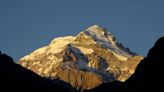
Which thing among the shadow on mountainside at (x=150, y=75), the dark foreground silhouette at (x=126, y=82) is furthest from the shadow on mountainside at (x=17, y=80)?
the shadow on mountainside at (x=150, y=75)

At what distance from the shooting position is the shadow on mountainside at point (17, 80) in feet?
475

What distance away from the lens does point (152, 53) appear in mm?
137750

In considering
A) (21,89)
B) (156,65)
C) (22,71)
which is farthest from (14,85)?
(156,65)

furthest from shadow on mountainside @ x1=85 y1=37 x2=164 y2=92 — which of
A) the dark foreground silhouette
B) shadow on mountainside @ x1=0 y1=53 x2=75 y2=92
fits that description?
shadow on mountainside @ x1=0 y1=53 x2=75 y2=92

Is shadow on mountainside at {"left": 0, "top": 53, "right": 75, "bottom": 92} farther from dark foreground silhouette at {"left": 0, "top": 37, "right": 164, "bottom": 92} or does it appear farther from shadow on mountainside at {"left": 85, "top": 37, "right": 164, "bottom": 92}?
shadow on mountainside at {"left": 85, "top": 37, "right": 164, "bottom": 92}

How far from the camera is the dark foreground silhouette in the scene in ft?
422

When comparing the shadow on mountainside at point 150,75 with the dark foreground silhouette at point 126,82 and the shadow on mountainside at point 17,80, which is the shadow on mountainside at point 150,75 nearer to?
the dark foreground silhouette at point 126,82

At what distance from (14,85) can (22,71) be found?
70.5ft

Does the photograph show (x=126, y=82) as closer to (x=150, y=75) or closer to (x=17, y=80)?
(x=150, y=75)

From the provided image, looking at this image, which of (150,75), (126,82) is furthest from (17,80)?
(150,75)

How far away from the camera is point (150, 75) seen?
130875 mm

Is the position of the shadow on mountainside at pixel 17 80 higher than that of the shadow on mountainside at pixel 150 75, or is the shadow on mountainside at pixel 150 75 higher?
the shadow on mountainside at pixel 17 80

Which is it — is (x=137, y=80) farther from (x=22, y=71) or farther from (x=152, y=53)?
(x=22, y=71)

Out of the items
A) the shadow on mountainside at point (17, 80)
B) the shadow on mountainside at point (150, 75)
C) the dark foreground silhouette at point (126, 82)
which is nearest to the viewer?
the shadow on mountainside at point (150, 75)
